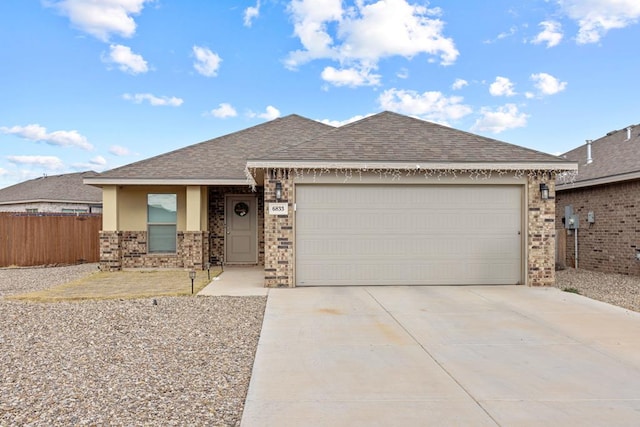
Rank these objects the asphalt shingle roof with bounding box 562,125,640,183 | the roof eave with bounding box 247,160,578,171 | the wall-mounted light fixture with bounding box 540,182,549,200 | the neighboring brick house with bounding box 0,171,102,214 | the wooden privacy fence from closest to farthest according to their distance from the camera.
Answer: the roof eave with bounding box 247,160,578,171 → the wall-mounted light fixture with bounding box 540,182,549,200 → the asphalt shingle roof with bounding box 562,125,640,183 → the wooden privacy fence → the neighboring brick house with bounding box 0,171,102,214

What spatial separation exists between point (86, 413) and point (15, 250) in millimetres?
12554

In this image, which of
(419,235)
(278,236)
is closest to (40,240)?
(278,236)

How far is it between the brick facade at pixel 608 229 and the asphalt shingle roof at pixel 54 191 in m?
19.5

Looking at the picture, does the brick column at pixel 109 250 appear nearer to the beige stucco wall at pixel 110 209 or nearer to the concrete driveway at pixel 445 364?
the beige stucco wall at pixel 110 209

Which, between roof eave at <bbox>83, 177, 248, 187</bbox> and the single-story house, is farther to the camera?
roof eave at <bbox>83, 177, 248, 187</bbox>

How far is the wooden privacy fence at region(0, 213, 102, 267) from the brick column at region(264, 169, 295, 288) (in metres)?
8.58

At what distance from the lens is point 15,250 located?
13.1 m

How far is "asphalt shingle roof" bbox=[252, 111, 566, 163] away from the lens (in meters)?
8.47

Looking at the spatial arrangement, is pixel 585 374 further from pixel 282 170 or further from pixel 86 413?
pixel 282 170

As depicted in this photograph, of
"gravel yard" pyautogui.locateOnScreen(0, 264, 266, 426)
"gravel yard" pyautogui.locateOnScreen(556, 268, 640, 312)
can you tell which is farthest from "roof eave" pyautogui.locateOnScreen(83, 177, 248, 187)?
"gravel yard" pyautogui.locateOnScreen(556, 268, 640, 312)

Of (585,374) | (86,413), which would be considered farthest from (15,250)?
(585,374)

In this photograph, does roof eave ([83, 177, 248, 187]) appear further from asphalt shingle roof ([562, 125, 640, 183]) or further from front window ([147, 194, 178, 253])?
asphalt shingle roof ([562, 125, 640, 183])

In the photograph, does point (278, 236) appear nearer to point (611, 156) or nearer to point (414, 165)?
point (414, 165)

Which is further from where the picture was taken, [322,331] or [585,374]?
[322,331]
